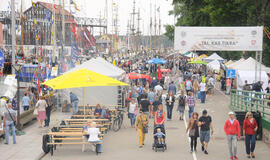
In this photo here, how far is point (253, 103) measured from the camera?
17.7 meters

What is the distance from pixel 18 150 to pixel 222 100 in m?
19.1

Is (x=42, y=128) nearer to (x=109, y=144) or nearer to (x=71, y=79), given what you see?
(x=71, y=79)

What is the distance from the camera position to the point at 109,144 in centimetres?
1539

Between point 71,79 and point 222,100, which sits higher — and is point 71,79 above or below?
above

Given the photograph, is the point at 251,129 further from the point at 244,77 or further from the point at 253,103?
the point at 244,77

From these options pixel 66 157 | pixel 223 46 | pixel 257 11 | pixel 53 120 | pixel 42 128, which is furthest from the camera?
pixel 257 11

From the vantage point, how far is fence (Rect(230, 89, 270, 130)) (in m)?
15.9

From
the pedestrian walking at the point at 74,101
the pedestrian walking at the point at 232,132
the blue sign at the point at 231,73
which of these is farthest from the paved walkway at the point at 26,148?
the blue sign at the point at 231,73

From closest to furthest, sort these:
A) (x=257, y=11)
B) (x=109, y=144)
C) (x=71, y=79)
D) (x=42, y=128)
Answer: (x=109, y=144), (x=71, y=79), (x=42, y=128), (x=257, y=11)

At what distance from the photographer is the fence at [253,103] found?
52.1 ft

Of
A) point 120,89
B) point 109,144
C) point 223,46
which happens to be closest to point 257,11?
point 223,46

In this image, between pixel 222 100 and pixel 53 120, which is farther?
pixel 222 100

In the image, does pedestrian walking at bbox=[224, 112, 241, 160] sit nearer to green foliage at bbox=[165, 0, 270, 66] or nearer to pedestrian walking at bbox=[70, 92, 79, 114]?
pedestrian walking at bbox=[70, 92, 79, 114]

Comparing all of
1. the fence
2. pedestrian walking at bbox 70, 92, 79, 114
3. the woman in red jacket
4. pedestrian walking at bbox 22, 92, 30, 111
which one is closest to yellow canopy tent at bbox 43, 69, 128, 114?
pedestrian walking at bbox 22, 92, 30, 111
